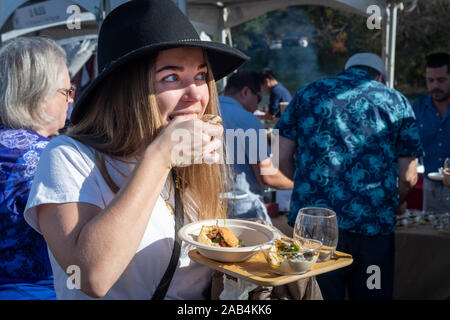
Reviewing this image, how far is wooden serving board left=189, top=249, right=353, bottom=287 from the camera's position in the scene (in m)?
1.18

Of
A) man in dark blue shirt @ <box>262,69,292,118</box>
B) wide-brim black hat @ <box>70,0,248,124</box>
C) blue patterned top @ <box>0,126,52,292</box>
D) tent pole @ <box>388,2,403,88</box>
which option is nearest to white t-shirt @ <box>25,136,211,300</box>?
wide-brim black hat @ <box>70,0,248,124</box>

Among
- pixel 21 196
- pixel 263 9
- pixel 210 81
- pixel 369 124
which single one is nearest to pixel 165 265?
pixel 210 81

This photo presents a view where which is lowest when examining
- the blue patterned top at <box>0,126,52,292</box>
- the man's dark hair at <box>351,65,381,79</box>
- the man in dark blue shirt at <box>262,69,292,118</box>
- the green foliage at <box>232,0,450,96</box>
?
the blue patterned top at <box>0,126,52,292</box>

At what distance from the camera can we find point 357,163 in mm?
2635

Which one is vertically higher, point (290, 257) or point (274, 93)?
point (274, 93)

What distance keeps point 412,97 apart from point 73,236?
17.6 meters

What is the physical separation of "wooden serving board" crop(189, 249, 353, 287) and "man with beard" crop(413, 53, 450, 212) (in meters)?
3.02

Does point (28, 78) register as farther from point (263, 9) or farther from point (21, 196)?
point (263, 9)

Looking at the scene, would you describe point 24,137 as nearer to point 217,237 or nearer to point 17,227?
point 17,227

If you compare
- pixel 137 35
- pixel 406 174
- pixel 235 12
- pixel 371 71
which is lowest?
pixel 406 174

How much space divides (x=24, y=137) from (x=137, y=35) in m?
0.99

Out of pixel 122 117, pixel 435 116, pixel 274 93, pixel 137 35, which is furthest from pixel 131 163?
pixel 274 93

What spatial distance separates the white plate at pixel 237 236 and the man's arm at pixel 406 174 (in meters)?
1.72

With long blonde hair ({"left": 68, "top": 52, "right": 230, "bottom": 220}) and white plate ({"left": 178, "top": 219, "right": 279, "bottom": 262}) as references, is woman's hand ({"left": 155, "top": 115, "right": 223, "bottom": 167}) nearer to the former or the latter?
long blonde hair ({"left": 68, "top": 52, "right": 230, "bottom": 220})
